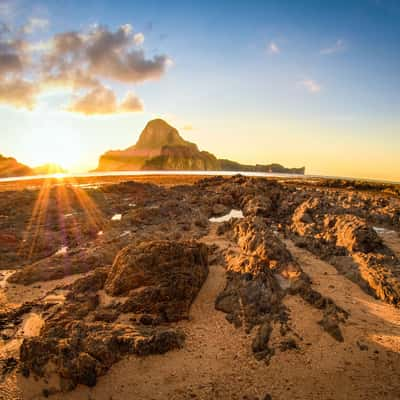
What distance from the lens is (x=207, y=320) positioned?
6719 mm

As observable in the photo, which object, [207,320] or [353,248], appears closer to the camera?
[207,320]

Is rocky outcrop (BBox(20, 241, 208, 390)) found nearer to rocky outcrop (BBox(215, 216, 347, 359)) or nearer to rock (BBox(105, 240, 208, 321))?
rock (BBox(105, 240, 208, 321))

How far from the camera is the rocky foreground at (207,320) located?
16.2 feet

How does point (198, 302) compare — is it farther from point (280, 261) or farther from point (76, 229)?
point (76, 229)

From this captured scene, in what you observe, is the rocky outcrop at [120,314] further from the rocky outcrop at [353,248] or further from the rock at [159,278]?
the rocky outcrop at [353,248]

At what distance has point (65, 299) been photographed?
7844 millimetres

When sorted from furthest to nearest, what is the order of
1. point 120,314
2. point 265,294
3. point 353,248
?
1. point 353,248
2. point 265,294
3. point 120,314

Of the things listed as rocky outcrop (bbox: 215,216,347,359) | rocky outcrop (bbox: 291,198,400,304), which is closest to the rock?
rocky outcrop (bbox: 215,216,347,359)

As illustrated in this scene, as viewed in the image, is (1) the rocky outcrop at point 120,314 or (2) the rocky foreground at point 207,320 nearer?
(2) the rocky foreground at point 207,320

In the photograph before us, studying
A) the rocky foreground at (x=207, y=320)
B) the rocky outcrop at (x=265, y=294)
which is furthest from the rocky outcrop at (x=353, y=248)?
the rocky outcrop at (x=265, y=294)

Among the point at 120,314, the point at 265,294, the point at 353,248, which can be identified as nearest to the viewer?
the point at 120,314

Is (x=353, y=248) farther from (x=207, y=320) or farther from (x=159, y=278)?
(x=159, y=278)

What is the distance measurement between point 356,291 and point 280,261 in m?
2.61

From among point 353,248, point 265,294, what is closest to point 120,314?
point 265,294
